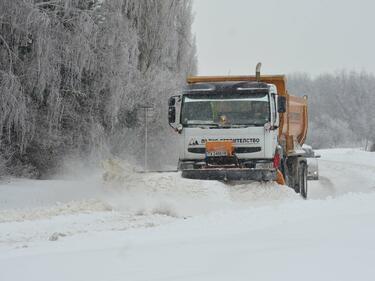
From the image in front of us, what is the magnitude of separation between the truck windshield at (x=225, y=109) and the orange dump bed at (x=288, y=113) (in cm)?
142

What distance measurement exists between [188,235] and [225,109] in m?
5.91

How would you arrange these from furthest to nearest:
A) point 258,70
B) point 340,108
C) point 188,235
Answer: point 340,108, point 258,70, point 188,235

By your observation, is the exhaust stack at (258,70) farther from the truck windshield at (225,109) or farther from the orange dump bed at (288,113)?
the truck windshield at (225,109)

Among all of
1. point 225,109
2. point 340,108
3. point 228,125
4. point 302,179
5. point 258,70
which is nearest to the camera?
point 228,125

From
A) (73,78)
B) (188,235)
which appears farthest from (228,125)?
(73,78)

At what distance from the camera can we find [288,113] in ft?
51.5

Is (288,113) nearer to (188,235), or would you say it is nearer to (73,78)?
(73,78)

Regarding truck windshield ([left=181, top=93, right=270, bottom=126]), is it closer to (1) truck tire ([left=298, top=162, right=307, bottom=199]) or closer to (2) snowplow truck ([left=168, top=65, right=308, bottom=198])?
(2) snowplow truck ([left=168, top=65, right=308, bottom=198])

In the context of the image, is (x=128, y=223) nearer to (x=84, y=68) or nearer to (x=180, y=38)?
(x=84, y=68)

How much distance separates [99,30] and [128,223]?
9975 mm

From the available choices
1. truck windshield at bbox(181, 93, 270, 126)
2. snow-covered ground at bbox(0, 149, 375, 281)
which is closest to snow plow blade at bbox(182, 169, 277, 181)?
snow-covered ground at bbox(0, 149, 375, 281)

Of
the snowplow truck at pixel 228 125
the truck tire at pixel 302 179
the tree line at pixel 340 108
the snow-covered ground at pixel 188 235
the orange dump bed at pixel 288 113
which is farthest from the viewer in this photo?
the tree line at pixel 340 108

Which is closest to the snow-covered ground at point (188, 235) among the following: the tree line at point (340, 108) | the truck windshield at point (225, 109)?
the truck windshield at point (225, 109)

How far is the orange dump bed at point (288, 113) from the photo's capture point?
1471 centimetres
